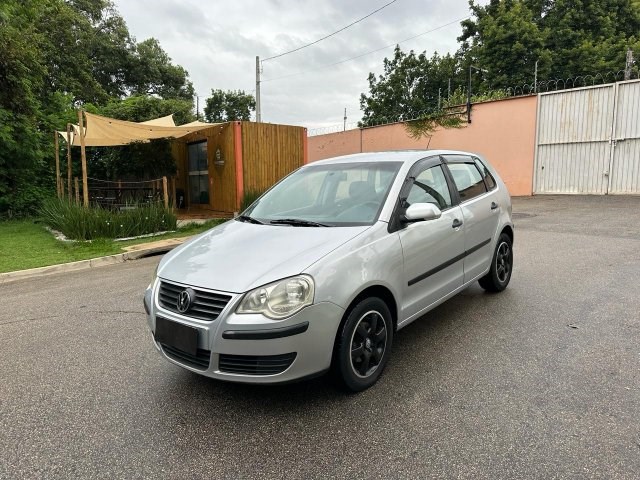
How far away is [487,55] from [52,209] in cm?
2625

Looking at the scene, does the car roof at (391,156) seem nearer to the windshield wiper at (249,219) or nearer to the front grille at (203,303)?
the windshield wiper at (249,219)

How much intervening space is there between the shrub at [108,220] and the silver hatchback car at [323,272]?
7.35 m

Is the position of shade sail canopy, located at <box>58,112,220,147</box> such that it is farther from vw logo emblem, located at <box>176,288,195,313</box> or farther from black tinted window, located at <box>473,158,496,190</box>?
vw logo emblem, located at <box>176,288,195,313</box>

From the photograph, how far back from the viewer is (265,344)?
2547 millimetres

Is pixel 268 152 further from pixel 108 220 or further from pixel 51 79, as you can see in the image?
pixel 51 79

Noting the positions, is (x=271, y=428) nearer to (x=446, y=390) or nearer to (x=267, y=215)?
(x=446, y=390)

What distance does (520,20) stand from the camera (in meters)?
26.2

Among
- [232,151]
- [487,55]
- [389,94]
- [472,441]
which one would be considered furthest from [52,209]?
[389,94]

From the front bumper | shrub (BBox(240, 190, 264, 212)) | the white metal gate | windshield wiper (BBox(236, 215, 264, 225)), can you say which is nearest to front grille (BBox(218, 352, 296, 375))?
the front bumper

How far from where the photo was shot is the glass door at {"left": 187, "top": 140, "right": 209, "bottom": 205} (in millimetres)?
15867

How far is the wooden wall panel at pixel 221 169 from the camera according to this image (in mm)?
13500

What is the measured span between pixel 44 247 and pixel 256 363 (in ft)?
28.4

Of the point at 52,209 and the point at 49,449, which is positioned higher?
the point at 52,209

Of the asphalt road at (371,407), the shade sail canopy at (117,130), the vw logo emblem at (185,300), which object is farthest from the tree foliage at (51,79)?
the vw logo emblem at (185,300)
